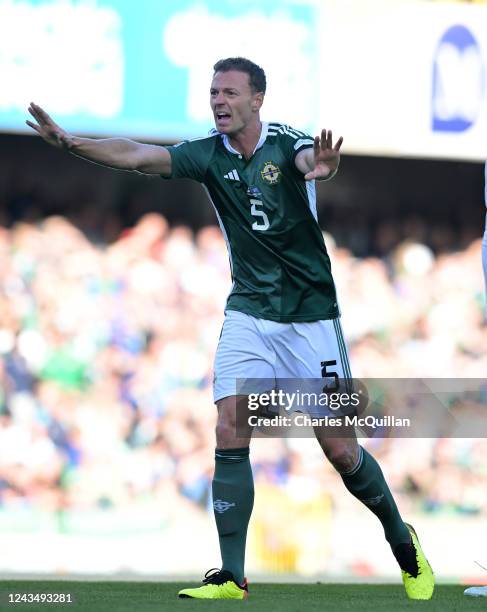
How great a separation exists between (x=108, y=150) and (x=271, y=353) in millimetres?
1135

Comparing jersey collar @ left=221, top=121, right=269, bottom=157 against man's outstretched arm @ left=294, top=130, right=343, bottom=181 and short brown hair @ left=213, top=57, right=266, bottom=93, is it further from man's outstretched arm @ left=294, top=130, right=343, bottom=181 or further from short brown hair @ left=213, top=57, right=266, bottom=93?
man's outstretched arm @ left=294, top=130, right=343, bottom=181

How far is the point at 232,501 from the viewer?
564 centimetres

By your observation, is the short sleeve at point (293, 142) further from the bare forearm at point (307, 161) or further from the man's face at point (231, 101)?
the man's face at point (231, 101)

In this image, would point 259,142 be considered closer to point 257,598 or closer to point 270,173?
point 270,173

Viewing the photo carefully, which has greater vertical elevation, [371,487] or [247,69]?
[247,69]

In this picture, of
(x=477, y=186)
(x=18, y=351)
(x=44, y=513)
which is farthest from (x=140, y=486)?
(x=477, y=186)

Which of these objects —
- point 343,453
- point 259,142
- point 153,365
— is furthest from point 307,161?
point 153,365

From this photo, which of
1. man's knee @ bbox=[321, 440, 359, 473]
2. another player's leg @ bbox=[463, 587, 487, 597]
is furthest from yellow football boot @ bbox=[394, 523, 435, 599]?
man's knee @ bbox=[321, 440, 359, 473]

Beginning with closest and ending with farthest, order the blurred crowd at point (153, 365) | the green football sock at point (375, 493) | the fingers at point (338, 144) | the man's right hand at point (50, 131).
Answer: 1. the fingers at point (338, 144)
2. the man's right hand at point (50, 131)
3. the green football sock at point (375, 493)
4. the blurred crowd at point (153, 365)

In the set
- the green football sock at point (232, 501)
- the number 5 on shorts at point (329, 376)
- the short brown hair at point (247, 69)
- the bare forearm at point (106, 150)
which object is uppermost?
the short brown hair at point (247, 69)

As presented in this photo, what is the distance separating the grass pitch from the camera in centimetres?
499

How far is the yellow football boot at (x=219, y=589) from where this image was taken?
17.7 ft

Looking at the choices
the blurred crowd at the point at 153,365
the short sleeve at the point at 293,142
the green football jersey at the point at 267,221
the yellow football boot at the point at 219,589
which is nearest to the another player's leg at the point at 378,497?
the green football jersey at the point at 267,221

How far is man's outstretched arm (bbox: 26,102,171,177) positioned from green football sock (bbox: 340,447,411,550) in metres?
1.56
